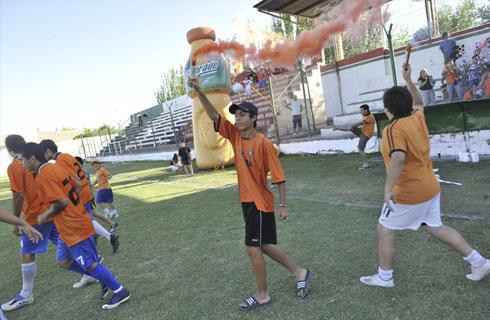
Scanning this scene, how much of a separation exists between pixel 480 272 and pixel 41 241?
15.0ft

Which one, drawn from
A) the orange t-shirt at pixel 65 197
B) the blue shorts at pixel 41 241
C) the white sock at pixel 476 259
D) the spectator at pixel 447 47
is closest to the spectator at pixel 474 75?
the spectator at pixel 447 47

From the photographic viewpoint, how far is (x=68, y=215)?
4.04 meters

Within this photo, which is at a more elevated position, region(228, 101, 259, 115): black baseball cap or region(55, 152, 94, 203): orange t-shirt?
region(228, 101, 259, 115): black baseball cap

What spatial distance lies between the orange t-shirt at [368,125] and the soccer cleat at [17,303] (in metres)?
7.89

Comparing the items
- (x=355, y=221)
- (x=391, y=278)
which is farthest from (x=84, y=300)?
(x=355, y=221)

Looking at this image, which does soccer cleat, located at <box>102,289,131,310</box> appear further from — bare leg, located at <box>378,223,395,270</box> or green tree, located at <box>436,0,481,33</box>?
green tree, located at <box>436,0,481,33</box>

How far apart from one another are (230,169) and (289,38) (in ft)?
26.9

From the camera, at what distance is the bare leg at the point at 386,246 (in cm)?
349

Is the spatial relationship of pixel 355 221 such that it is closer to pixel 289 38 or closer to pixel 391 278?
pixel 391 278

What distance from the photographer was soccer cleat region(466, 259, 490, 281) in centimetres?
337

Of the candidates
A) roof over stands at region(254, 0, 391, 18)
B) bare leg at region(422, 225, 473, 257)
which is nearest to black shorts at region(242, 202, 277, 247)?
bare leg at region(422, 225, 473, 257)

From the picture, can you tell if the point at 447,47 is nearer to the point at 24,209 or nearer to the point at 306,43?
the point at 306,43

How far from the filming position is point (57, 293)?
480 cm

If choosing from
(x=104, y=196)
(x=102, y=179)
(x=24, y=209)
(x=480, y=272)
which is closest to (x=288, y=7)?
(x=102, y=179)
